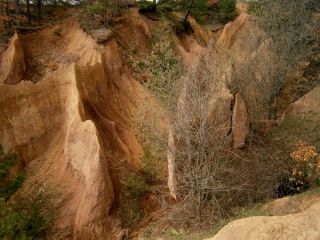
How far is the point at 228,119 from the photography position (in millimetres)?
14383

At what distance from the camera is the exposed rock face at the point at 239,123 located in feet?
47.8

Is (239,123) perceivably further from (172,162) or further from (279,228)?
(279,228)

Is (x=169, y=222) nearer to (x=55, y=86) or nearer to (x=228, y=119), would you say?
(x=228, y=119)

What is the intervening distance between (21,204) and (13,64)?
29.5ft

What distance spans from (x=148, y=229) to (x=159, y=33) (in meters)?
16.6

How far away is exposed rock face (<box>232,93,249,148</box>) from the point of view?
1456 centimetres

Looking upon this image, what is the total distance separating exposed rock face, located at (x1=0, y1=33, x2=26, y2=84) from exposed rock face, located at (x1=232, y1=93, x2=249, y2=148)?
12.5 m

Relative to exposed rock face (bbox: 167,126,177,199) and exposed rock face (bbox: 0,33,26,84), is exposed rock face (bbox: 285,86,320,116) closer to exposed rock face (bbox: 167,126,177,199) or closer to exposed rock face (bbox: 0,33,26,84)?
exposed rock face (bbox: 167,126,177,199)

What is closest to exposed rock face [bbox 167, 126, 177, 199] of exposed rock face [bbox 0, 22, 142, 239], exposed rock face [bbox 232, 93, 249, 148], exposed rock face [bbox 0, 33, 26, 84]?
exposed rock face [bbox 232, 93, 249, 148]

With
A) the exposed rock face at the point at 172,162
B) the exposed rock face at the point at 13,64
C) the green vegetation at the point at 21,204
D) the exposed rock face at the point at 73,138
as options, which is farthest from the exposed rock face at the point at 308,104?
the exposed rock face at the point at 13,64

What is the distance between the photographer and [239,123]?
14656 mm

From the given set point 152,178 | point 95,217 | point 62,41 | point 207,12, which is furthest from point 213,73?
point 207,12

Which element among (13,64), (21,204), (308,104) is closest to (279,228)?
(21,204)

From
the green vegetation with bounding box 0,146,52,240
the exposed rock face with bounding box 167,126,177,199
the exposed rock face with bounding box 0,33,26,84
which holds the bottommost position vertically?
the green vegetation with bounding box 0,146,52,240
